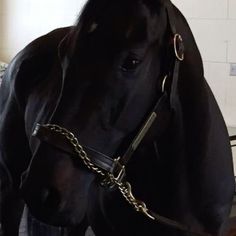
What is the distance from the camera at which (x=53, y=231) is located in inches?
72.2

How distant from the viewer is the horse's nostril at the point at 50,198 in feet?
2.86

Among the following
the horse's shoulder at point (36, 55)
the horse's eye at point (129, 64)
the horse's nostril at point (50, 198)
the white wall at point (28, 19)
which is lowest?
the white wall at point (28, 19)

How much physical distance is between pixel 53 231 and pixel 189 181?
0.87 m

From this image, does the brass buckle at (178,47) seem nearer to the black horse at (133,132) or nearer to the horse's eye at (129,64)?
the black horse at (133,132)

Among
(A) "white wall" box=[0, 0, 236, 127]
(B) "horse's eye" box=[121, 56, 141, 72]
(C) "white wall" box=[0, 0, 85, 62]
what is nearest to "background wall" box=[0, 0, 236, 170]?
(A) "white wall" box=[0, 0, 236, 127]

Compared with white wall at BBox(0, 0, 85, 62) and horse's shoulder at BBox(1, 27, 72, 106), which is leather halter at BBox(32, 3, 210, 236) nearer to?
horse's shoulder at BBox(1, 27, 72, 106)

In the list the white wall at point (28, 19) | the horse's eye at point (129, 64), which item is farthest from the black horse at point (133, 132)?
the white wall at point (28, 19)

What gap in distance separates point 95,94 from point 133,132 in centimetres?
13

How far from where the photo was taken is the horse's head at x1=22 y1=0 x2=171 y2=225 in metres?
0.86

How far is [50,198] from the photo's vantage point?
0.88 metres

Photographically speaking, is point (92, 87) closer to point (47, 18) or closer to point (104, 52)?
point (104, 52)

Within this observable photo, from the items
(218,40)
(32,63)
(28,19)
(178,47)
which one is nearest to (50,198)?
(178,47)

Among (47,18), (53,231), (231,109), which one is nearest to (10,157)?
(53,231)

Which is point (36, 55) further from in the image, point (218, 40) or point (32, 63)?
point (218, 40)
